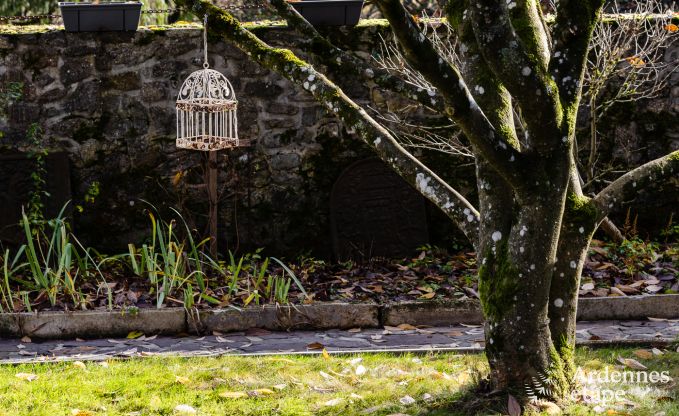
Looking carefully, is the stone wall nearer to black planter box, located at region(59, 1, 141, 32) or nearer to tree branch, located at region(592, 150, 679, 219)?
black planter box, located at region(59, 1, 141, 32)

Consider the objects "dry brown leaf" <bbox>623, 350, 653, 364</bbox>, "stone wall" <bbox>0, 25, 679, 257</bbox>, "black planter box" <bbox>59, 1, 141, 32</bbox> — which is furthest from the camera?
"stone wall" <bbox>0, 25, 679, 257</bbox>

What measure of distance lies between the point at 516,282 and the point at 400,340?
73.5 inches

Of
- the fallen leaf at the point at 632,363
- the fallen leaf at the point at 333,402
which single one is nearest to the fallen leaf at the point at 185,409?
the fallen leaf at the point at 333,402

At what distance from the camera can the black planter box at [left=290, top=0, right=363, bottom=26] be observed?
7.29 meters

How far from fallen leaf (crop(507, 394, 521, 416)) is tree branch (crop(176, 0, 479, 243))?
700 millimetres

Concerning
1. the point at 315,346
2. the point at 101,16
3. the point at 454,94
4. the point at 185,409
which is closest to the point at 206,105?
the point at 101,16

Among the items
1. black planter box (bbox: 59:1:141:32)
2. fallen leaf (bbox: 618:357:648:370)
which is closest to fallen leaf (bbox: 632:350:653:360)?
fallen leaf (bbox: 618:357:648:370)

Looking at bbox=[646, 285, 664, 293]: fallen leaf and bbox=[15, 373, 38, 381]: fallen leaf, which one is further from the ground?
bbox=[646, 285, 664, 293]: fallen leaf

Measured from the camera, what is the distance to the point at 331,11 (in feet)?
24.1

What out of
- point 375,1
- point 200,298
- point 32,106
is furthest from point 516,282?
point 32,106

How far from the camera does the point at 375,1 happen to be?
3.51 meters

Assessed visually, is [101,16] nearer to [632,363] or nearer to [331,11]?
[331,11]

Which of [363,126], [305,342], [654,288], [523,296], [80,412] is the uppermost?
[363,126]

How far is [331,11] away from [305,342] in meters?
3.09
